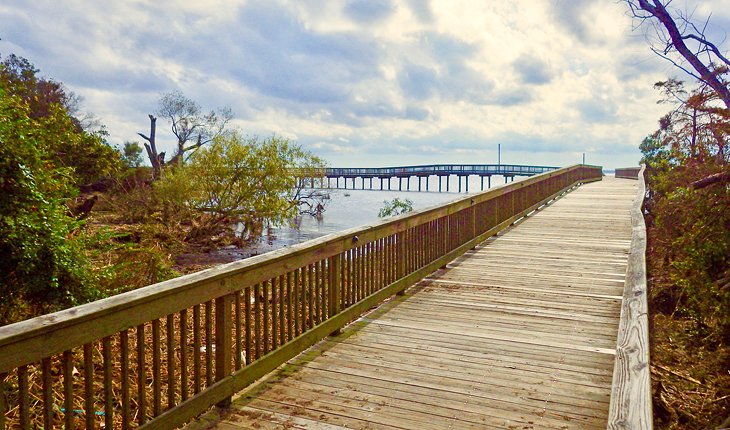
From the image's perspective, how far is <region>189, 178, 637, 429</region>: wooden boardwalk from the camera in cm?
324

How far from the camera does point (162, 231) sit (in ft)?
67.4

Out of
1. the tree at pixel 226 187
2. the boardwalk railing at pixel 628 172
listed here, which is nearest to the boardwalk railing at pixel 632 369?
the tree at pixel 226 187

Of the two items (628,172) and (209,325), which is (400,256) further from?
(628,172)

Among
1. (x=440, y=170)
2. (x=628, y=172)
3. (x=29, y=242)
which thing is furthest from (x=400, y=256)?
(x=440, y=170)

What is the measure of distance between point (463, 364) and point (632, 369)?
1.55m

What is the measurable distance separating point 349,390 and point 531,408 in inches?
45.0

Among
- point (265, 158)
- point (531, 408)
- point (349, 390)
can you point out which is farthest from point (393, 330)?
point (265, 158)

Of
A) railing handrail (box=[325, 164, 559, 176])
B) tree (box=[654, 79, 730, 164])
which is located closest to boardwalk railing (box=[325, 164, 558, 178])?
railing handrail (box=[325, 164, 559, 176])

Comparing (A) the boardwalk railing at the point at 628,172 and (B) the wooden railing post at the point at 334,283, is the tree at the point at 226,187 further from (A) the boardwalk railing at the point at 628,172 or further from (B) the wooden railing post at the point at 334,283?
(A) the boardwalk railing at the point at 628,172

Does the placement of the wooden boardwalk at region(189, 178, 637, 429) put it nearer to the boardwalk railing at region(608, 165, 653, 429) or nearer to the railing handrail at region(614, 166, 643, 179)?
the boardwalk railing at region(608, 165, 653, 429)

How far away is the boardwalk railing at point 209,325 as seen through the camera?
236 cm

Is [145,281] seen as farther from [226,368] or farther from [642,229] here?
[642,229]

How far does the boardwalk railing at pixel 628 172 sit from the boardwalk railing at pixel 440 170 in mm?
37092

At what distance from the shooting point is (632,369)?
2680 millimetres
